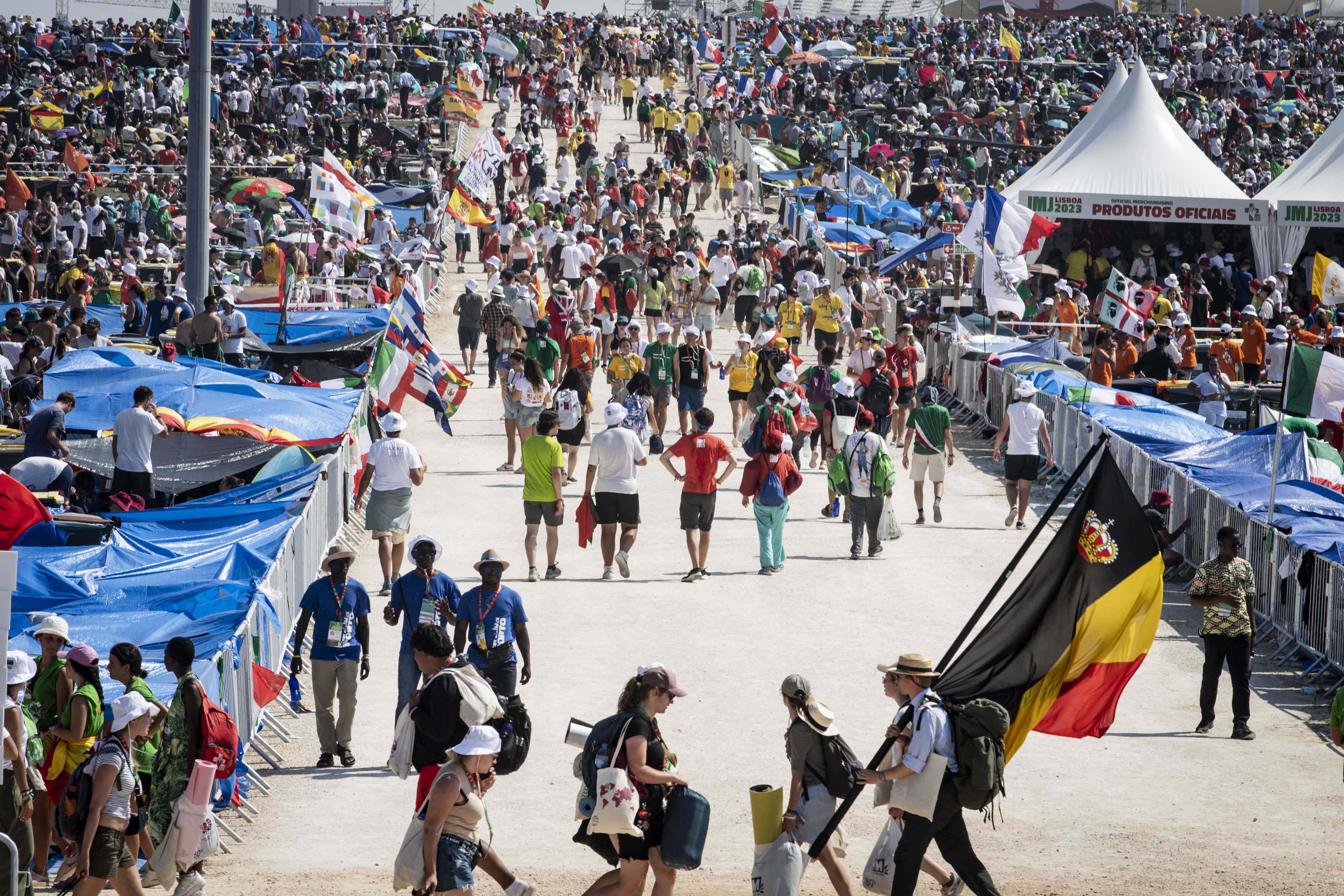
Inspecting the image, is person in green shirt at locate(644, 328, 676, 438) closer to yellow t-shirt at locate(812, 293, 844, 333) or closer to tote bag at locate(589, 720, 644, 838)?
yellow t-shirt at locate(812, 293, 844, 333)

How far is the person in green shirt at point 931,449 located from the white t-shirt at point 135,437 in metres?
6.98

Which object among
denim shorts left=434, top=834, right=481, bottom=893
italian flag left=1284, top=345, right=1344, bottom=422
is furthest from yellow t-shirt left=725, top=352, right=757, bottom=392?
denim shorts left=434, top=834, right=481, bottom=893

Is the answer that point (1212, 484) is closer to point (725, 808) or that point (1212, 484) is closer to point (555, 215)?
point (725, 808)

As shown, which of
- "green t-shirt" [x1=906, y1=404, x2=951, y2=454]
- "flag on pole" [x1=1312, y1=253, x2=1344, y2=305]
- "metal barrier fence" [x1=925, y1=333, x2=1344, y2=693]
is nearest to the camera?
"metal barrier fence" [x1=925, y1=333, x2=1344, y2=693]

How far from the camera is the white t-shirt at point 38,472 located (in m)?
14.8

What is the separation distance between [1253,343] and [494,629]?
16039mm

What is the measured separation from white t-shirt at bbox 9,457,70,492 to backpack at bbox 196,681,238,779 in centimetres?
731

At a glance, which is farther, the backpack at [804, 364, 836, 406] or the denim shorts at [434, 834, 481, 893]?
the backpack at [804, 364, 836, 406]

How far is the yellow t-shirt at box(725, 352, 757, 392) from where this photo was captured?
63.5 ft

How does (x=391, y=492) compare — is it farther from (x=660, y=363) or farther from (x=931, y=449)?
(x=660, y=363)

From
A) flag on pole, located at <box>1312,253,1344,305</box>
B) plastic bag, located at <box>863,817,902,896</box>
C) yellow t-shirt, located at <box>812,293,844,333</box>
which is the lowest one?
plastic bag, located at <box>863,817,902,896</box>

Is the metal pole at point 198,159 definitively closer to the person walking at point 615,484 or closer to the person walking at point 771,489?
the person walking at point 615,484

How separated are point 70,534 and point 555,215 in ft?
65.3

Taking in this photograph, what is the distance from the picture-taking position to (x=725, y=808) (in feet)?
32.2
